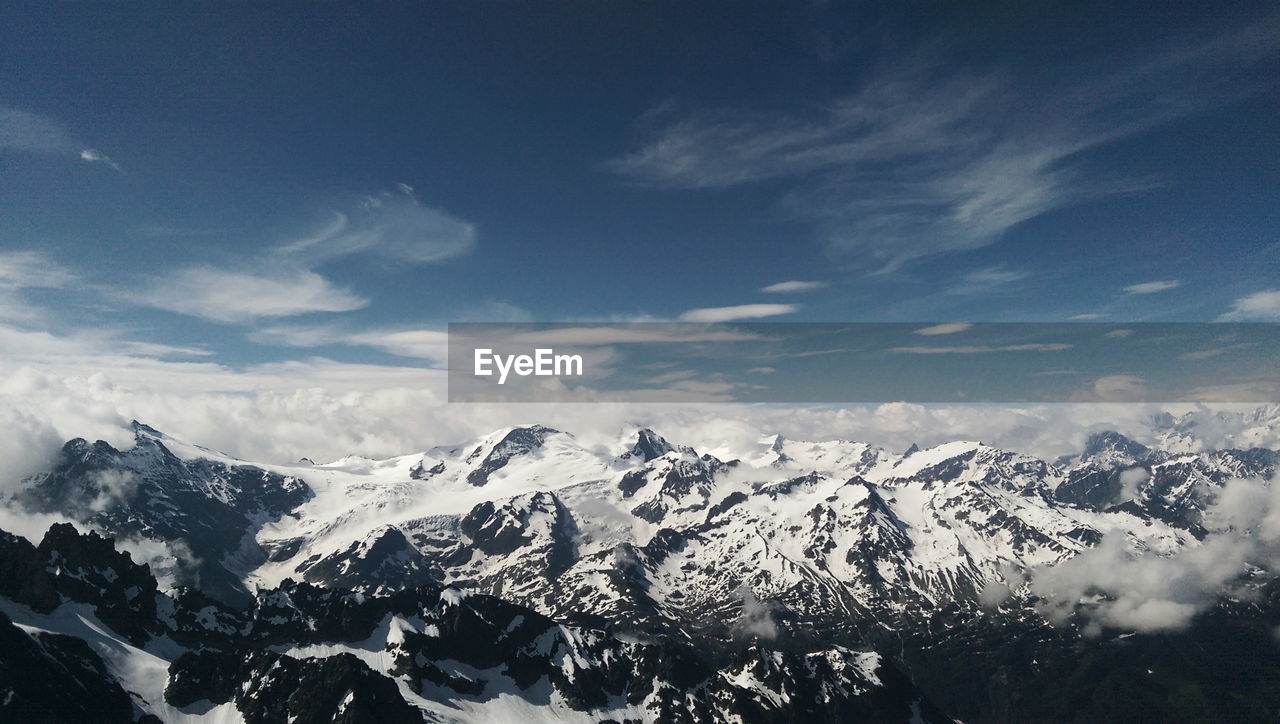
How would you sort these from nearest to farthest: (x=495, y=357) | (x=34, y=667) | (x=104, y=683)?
1. (x=495, y=357)
2. (x=34, y=667)
3. (x=104, y=683)

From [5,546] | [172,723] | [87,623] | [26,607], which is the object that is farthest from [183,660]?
[5,546]

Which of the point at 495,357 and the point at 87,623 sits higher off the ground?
the point at 495,357

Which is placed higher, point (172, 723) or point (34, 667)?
point (34, 667)

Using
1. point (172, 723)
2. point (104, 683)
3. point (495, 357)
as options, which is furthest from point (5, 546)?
point (495, 357)

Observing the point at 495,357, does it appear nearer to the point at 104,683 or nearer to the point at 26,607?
the point at 104,683

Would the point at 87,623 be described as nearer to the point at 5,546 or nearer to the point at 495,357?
the point at 5,546

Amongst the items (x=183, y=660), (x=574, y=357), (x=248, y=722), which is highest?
(x=574, y=357)

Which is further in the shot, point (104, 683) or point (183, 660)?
point (183, 660)

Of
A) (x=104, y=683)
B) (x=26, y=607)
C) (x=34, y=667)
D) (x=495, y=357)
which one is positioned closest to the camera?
(x=495, y=357)

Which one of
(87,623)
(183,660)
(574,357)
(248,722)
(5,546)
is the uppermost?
(574,357)
